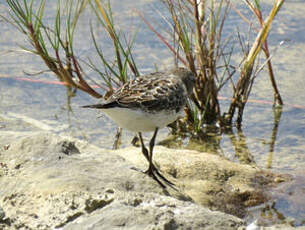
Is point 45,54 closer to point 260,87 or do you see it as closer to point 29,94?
point 29,94

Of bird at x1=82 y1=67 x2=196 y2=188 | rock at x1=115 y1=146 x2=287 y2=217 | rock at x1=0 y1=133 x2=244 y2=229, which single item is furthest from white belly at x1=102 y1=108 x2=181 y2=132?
rock at x1=115 y1=146 x2=287 y2=217

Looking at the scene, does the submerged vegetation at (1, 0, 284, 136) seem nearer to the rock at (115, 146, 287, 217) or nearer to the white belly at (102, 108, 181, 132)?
the rock at (115, 146, 287, 217)

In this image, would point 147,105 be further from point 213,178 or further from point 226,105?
point 226,105

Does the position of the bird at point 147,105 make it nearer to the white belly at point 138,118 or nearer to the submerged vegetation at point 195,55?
the white belly at point 138,118

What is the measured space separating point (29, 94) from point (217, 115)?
8.78ft

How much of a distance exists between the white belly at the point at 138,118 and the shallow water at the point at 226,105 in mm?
1116

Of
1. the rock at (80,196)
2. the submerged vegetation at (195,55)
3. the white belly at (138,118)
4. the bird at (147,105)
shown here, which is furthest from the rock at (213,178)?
the submerged vegetation at (195,55)

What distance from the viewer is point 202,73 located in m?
6.32

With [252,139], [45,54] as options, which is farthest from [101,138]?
[252,139]

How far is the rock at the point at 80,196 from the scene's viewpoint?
3.37 meters

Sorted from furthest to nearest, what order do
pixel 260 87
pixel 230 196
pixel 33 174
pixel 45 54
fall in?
pixel 260 87 → pixel 45 54 → pixel 230 196 → pixel 33 174

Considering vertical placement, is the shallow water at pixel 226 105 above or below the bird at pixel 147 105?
below

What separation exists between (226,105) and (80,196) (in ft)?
13.2

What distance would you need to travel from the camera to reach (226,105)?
24.1 feet
